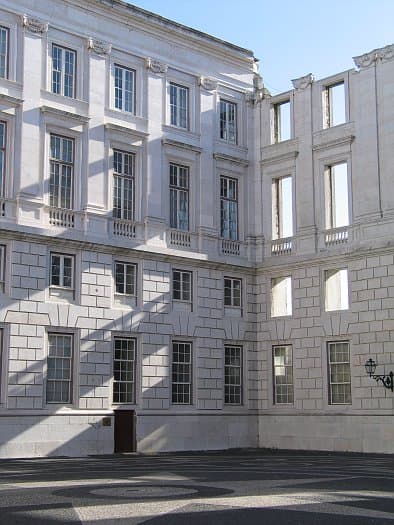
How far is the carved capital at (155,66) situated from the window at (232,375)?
1216cm

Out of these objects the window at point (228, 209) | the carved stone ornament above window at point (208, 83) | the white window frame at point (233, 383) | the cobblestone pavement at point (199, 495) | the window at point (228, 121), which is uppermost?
the carved stone ornament above window at point (208, 83)

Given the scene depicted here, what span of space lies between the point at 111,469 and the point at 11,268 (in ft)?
34.1

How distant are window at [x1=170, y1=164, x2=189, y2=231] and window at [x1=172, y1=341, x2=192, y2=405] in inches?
198

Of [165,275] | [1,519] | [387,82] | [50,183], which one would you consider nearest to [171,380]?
[165,275]

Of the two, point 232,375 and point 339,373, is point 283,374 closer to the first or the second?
point 232,375

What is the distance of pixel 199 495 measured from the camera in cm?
1541

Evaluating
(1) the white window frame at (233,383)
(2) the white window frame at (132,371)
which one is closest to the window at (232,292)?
(1) the white window frame at (233,383)

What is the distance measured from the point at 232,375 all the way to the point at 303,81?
43.6 ft

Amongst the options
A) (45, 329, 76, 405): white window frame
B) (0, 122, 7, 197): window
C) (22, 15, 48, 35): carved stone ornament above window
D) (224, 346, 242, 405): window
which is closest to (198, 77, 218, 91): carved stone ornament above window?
(22, 15, 48, 35): carved stone ornament above window

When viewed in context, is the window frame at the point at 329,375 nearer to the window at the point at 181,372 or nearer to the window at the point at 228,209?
the window at the point at 181,372

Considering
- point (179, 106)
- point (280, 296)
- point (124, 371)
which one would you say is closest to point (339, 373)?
point (280, 296)

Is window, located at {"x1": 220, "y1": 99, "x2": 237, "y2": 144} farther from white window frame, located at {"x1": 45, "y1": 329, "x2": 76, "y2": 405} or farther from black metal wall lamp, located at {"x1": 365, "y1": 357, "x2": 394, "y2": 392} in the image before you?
white window frame, located at {"x1": 45, "y1": 329, "x2": 76, "y2": 405}

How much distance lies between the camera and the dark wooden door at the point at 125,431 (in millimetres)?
33750

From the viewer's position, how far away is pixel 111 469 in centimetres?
2331
